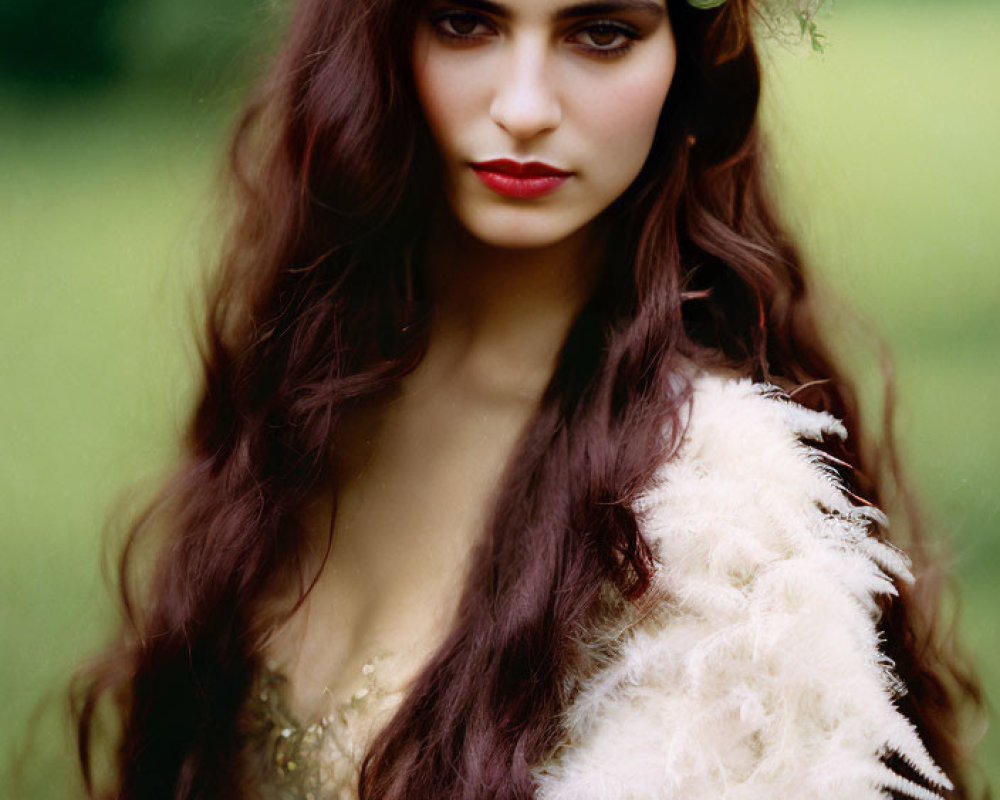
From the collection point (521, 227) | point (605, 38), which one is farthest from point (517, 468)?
point (605, 38)

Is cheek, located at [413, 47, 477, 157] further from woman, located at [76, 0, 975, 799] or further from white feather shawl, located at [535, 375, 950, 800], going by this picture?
white feather shawl, located at [535, 375, 950, 800]

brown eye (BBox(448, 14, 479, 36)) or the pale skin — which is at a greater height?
brown eye (BBox(448, 14, 479, 36))

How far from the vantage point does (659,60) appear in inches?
54.4

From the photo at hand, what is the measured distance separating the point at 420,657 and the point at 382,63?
740mm

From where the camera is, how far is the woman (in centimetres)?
121

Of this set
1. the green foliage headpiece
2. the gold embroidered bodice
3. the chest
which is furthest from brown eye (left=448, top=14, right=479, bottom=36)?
the gold embroidered bodice

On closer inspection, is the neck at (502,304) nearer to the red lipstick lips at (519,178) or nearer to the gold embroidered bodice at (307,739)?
the red lipstick lips at (519,178)

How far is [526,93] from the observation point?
1.29 meters

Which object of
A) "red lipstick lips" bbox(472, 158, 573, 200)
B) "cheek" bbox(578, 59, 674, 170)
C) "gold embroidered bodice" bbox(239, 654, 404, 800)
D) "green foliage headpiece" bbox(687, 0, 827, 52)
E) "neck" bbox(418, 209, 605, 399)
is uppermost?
"green foliage headpiece" bbox(687, 0, 827, 52)

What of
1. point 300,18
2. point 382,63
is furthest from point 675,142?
point 300,18

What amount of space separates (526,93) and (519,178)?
0.36ft

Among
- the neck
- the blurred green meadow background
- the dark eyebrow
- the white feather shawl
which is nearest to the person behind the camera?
the white feather shawl

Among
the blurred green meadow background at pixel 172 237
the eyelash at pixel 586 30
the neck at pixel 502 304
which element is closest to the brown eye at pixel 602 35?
the eyelash at pixel 586 30

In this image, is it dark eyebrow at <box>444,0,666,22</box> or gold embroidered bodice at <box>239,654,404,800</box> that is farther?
gold embroidered bodice at <box>239,654,404,800</box>
